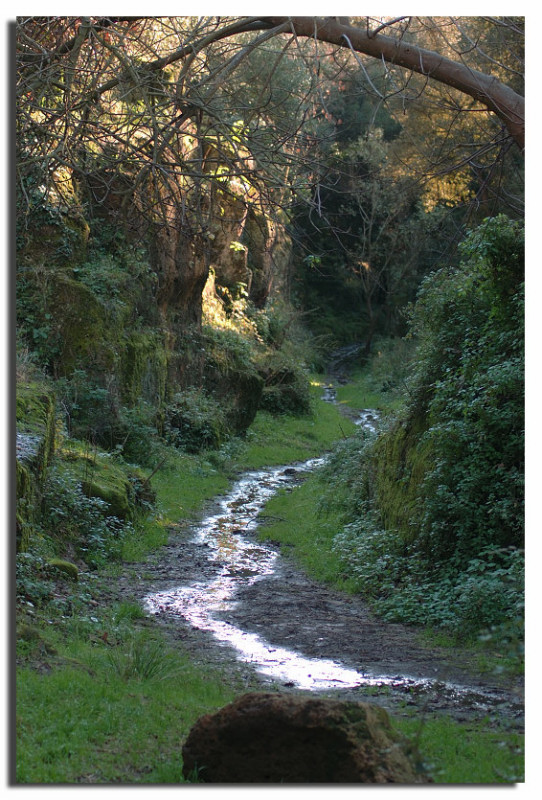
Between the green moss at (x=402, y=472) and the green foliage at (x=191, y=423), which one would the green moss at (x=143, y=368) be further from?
the green moss at (x=402, y=472)

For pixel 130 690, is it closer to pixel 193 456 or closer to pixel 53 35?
pixel 53 35

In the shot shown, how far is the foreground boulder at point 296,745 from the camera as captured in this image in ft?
11.5

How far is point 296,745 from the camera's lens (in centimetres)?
362

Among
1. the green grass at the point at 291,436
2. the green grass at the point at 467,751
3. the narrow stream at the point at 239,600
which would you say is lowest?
the narrow stream at the point at 239,600

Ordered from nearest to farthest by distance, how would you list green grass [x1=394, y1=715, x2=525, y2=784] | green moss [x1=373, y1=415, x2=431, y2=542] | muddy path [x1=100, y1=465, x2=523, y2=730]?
green grass [x1=394, y1=715, x2=525, y2=784], muddy path [x1=100, y1=465, x2=523, y2=730], green moss [x1=373, y1=415, x2=431, y2=542]

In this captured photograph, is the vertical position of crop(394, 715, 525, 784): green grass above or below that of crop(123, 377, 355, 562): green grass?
below

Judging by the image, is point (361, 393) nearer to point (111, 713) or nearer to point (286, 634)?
point (286, 634)

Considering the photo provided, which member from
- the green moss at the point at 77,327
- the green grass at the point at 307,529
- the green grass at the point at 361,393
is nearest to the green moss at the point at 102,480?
the green grass at the point at 307,529

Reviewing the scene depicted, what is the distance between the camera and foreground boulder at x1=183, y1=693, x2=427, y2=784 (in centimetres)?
352

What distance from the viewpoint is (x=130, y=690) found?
4.98 m

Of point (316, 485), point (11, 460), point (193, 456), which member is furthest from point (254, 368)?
point (11, 460)

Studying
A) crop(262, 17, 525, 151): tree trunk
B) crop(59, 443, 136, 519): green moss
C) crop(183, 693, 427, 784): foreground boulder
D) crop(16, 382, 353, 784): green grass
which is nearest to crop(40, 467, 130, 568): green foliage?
crop(59, 443, 136, 519): green moss

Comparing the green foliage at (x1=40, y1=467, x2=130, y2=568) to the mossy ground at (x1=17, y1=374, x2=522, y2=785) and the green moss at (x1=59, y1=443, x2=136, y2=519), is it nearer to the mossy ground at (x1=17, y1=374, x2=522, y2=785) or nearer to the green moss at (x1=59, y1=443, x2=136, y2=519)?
the green moss at (x1=59, y1=443, x2=136, y2=519)

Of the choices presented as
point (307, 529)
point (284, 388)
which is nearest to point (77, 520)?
point (307, 529)
